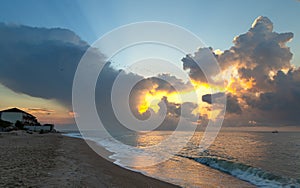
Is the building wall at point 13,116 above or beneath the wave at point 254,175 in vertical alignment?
above

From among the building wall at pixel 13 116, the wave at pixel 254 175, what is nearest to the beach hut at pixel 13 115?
the building wall at pixel 13 116

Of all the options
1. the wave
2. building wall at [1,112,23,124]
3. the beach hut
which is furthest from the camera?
building wall at [1,112,23,124]

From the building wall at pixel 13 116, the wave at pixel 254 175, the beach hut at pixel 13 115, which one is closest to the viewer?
the wave at pixel 254 175

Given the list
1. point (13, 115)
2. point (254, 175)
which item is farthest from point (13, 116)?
point (254, 175)

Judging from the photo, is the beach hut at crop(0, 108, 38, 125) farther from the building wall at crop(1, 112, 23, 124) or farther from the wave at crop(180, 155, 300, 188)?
the wave at crop(180, 155, 300, 188)

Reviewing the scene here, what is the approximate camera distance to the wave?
47.9 feet

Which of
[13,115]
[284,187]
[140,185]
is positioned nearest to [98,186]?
[140,185]

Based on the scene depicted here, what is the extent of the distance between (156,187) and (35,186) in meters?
5.32

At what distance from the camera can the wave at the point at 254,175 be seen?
14.6 metres

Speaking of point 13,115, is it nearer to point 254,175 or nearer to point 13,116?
point 13,116

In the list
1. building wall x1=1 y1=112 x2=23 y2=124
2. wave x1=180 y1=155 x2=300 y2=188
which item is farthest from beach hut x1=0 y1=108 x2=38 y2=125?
wave x1=180 y1=155 x2=300 y2=188

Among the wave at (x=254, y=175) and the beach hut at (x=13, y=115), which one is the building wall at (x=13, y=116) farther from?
the wave at (x=254, y=175)

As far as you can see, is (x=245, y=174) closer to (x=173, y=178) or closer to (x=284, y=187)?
(x=284, y=187)

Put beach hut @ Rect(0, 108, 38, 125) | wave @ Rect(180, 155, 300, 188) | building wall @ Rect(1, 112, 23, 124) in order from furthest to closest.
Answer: building wall @ Rect(1, 112, 23, 124)
beach hut @ Rect(0, 108, 38, 125)
wave @ Rect(180, 155, 300, 188)
